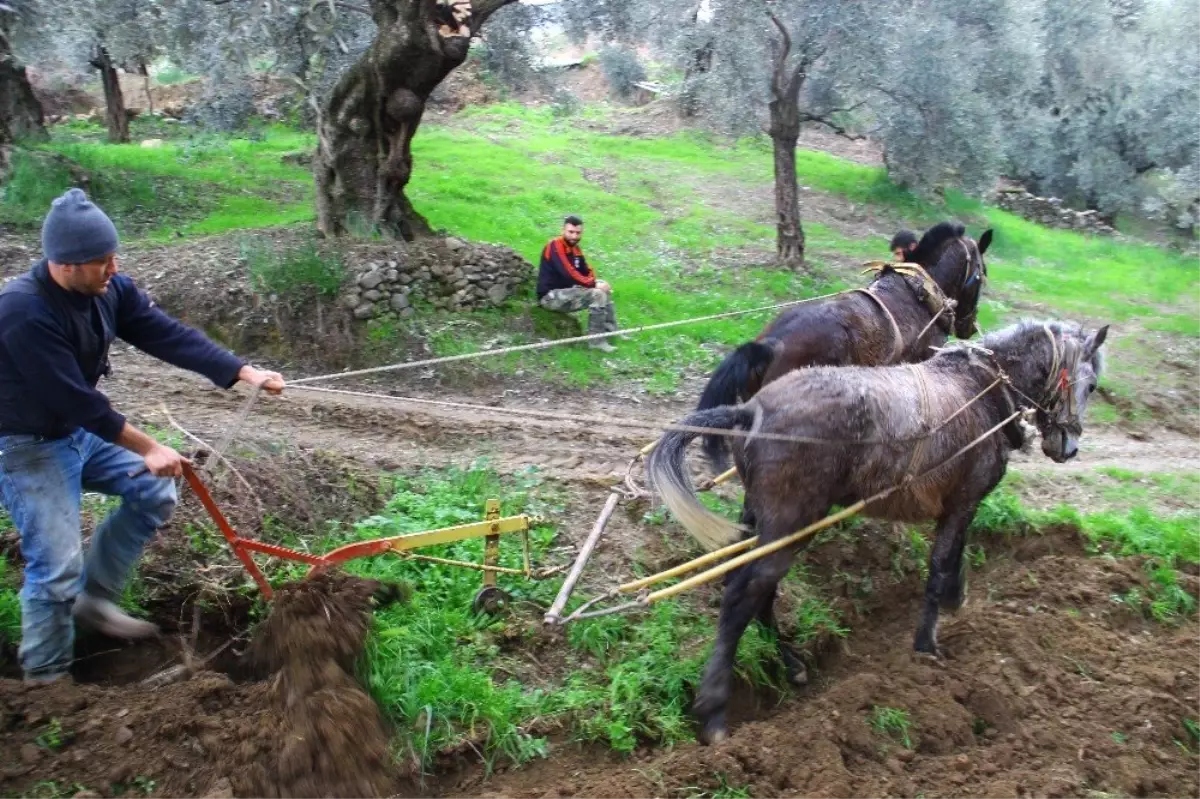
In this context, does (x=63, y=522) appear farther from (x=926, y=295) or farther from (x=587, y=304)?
(x=587, y=304)

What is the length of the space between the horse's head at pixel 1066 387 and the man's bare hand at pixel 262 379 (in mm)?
4561

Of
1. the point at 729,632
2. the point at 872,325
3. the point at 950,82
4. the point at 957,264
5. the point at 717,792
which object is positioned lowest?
the point at 717,792

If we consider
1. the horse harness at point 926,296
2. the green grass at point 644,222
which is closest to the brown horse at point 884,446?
the horse harness at point 926,296

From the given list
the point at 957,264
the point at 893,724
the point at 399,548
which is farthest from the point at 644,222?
the point at 893,724

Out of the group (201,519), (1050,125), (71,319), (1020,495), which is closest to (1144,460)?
(1020,495)

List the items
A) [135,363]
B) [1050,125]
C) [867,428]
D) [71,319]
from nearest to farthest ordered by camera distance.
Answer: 1. [71,319]
2. [867,428]
3. [135,363]
4. [1050,125]

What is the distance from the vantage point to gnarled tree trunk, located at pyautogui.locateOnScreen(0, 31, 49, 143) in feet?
49.1

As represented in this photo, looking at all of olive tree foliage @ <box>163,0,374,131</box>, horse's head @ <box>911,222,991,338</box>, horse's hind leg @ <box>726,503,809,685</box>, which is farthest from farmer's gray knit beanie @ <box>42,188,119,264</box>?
olive tree foliage @ <box>163,0,374,131</box>

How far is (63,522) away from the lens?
157 inches

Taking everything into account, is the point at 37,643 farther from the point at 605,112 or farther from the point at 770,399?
the point at 605,112

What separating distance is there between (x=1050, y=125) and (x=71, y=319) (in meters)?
25.3

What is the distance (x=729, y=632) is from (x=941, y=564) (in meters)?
1.56

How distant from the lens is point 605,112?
92.1 ft

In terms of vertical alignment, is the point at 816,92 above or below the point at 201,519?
above
